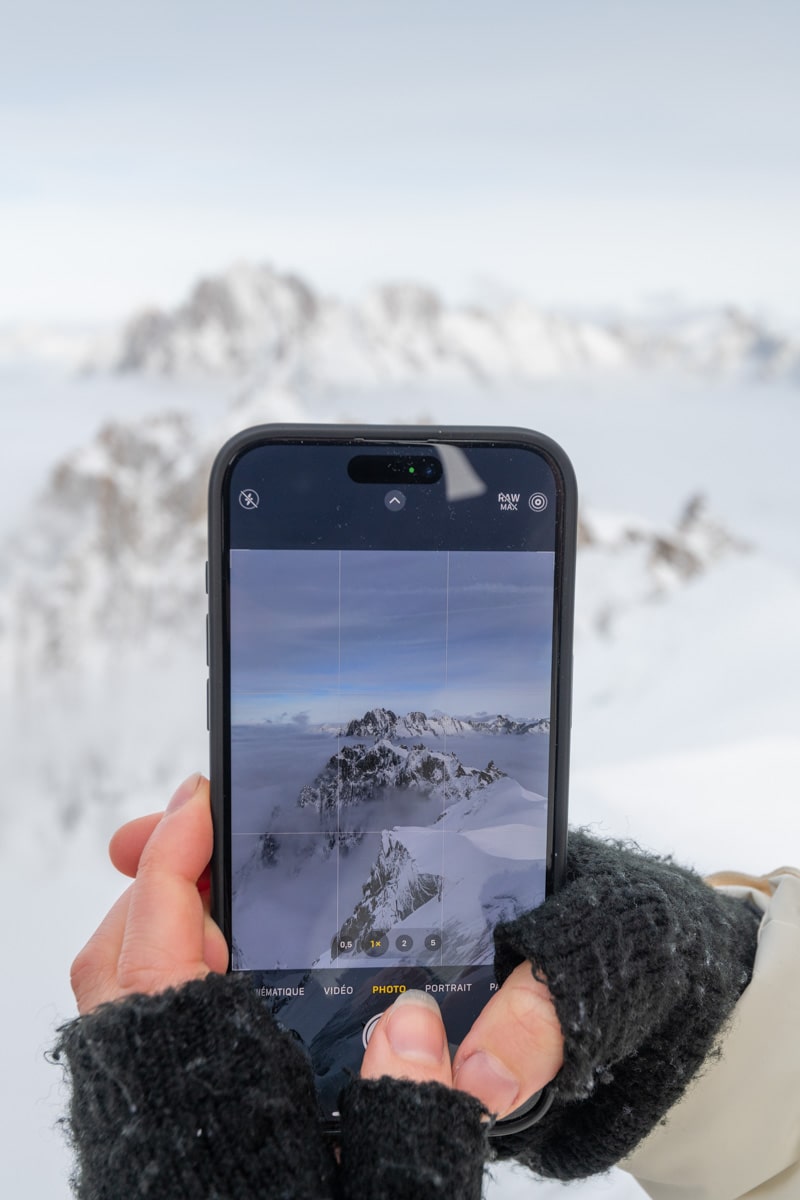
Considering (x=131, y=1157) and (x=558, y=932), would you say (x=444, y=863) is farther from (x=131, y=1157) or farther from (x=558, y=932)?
(x=131, y=1157)

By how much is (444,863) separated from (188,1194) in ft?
0.57

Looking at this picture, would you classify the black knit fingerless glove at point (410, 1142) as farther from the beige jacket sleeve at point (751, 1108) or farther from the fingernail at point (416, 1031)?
the beige jacket sleeve at point (751, 1108)

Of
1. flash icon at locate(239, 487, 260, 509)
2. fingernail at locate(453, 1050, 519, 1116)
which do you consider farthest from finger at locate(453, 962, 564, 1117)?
flash icon at locate(239, 487, 260, 509)

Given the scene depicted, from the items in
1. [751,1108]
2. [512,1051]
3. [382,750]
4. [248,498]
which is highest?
[248,498]

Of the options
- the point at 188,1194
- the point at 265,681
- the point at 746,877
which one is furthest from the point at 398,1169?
the point at 746,877

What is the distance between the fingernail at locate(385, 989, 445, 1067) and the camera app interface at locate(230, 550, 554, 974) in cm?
5

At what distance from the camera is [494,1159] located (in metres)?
0.43

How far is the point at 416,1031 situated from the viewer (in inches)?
14.1

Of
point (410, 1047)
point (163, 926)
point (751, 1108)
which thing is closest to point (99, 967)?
point (163, 926)

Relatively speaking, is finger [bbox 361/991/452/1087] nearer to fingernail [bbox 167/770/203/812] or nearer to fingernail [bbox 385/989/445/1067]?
fingernail [bbox 385/989/445/1067]

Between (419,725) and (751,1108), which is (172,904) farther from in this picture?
(751,1108)

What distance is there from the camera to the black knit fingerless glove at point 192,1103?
0.97 ft

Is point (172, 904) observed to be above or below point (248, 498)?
below

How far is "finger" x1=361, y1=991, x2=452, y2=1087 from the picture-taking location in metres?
0.35
